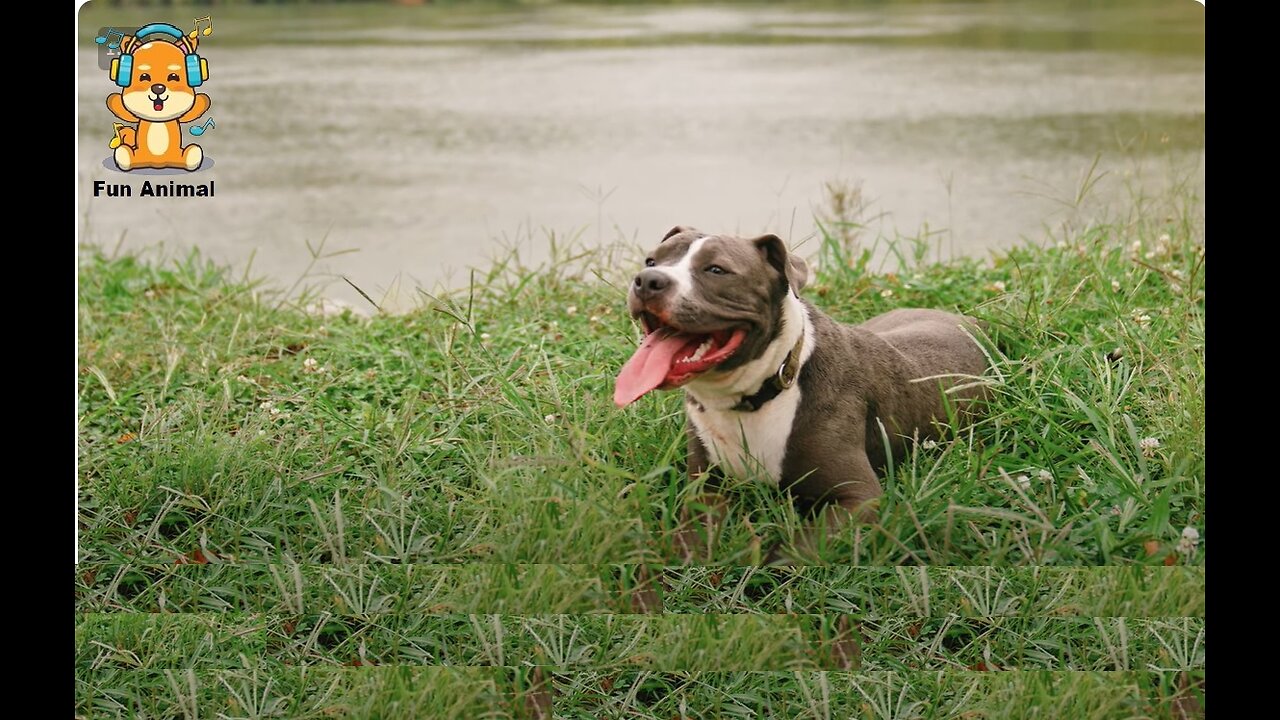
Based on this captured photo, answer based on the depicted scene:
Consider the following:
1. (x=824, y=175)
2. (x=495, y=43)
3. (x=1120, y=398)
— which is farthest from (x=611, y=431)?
(x=495, y=43)

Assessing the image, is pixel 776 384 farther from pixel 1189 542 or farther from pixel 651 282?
pixel 1189 542

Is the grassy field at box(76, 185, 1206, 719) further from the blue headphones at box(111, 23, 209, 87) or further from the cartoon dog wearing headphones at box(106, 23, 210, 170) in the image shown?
the blue headphones at box(111, 23, 209, 87)

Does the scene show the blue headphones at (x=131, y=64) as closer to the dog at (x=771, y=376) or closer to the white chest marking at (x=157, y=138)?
the white chest marking at (x=157, y=138)

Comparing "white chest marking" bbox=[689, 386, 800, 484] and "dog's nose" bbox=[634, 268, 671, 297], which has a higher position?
"dog's nose" bbox=[634, 268, 671, 297]

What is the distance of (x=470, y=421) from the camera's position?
152 inches

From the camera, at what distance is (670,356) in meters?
3.14

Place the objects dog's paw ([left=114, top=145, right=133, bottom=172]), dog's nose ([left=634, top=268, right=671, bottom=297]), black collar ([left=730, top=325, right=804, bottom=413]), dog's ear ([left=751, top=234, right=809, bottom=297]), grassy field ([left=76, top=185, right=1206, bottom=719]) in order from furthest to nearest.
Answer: dog's paw ([left=114, top=145, right=133, bottom=172]) → black collar ([left=730, top=325, right=804, bottom=413]) → dog's ear ([left=751, top=234, right=809, bottom=297]) → dog's nose ([left=634, top=268, right=671, bottom=297]) → grassy field ([left=76, top=185, right=1206, bottom=719])

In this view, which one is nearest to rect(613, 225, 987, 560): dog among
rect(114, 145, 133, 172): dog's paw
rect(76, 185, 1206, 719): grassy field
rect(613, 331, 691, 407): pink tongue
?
rect(613, 331, 691, 407): pink tongue

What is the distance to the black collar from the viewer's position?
3.33 m

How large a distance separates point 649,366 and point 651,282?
0.73ft

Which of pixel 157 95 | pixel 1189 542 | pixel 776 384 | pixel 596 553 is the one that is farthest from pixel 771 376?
pixel 157 95

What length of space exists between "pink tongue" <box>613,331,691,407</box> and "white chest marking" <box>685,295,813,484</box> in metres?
0.16

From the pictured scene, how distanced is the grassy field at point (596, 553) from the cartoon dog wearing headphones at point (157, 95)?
2.60ft

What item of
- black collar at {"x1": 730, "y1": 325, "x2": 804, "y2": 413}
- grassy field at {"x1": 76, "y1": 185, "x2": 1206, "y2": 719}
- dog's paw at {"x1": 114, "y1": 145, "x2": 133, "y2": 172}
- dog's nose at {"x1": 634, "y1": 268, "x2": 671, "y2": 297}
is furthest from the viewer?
dog's paw at {"x1": 114, "y1": 145, "x2": 133, "y2": 172}
